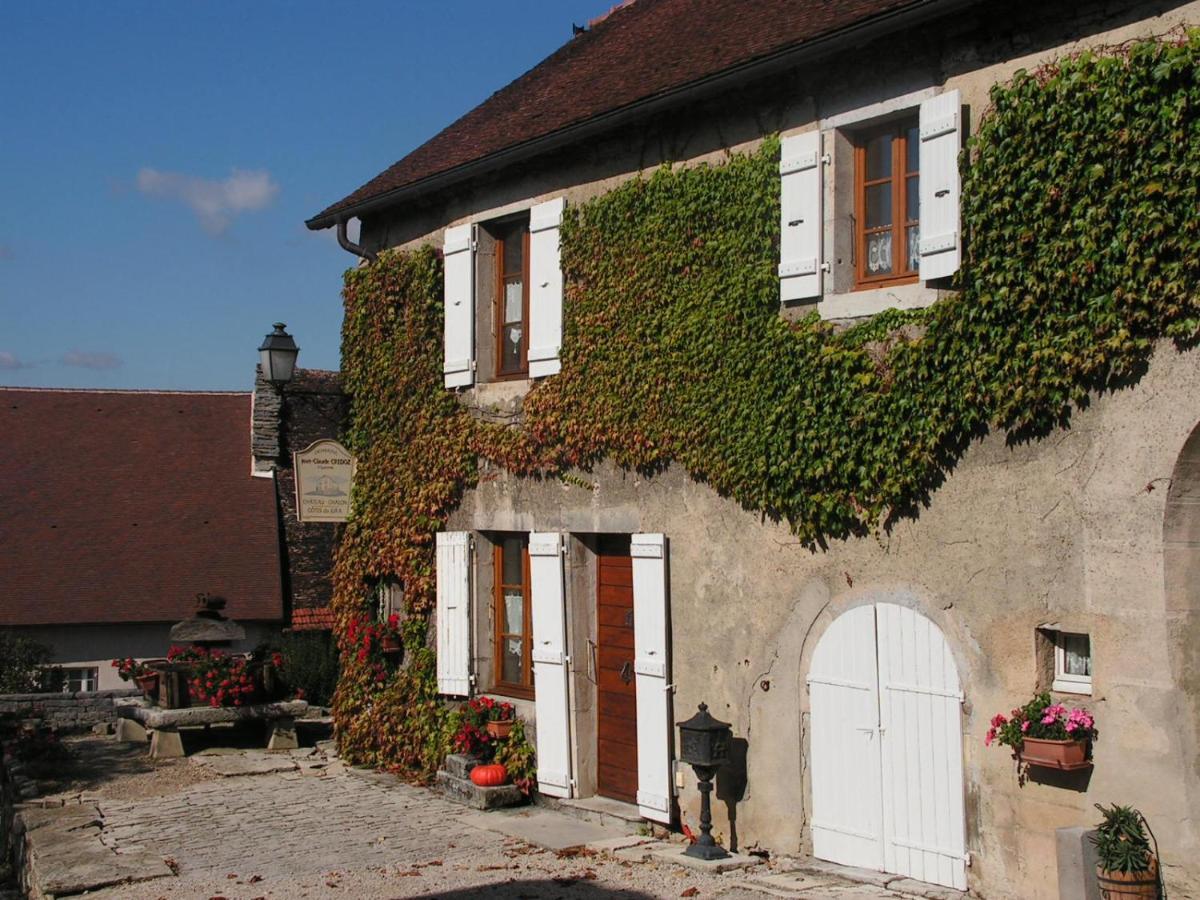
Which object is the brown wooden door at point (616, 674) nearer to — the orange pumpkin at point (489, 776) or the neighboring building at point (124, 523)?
the orange pumpkin at point (489, 776)

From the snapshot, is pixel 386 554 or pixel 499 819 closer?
pixel 499 819

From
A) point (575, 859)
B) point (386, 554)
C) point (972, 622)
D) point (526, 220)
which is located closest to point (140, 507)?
point (386, 554)

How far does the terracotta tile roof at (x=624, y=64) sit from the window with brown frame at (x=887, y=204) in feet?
A: 2.48

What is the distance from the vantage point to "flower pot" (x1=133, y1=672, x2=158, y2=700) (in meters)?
13.4

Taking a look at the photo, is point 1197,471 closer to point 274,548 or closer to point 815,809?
point 815,809

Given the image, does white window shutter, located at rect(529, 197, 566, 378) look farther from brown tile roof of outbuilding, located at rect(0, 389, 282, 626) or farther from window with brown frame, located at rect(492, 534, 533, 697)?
brown tile roof of outbuilding, located at rect(0, 389, 282, 626)

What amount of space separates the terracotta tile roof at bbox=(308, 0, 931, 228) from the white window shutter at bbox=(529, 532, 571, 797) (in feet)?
10.6

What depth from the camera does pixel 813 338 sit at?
26.4 feet

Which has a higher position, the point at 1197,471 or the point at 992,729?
the point at 1197,471

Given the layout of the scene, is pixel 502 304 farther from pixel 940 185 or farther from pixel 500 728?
pixel 940 185

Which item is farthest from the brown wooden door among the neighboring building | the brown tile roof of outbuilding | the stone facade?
the brown tile roof of outbuilding

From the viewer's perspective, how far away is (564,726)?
10.1 meters

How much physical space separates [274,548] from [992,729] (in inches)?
582

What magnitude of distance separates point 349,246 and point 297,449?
770 centimetres
